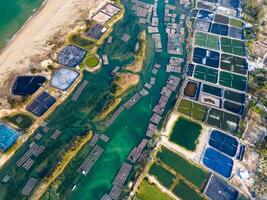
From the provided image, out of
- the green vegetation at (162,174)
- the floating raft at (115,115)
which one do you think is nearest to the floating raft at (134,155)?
the green vegetation at (162,174)

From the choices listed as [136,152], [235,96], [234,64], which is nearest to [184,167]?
[136,152]

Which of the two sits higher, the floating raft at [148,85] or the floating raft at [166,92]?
the floating raft at [148,85]

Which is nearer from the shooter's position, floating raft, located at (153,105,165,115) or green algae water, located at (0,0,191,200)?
green algae water, located at (0,0,191,200)

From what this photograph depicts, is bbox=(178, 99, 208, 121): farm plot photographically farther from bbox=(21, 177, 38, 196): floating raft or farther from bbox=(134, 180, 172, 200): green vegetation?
bbox=(21, 177, 38, 196): floating raft

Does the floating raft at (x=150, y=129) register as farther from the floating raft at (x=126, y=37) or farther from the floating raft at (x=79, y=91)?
the floating raft at (x=126, y=37)

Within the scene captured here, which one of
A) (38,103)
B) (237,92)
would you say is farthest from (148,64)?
(38,103)

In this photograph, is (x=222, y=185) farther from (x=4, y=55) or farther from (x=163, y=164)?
(x=4, y=55)

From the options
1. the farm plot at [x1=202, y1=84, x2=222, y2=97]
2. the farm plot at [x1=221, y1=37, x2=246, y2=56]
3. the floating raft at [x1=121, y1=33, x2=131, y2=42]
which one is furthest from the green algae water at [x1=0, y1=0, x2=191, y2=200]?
the farm plot at [x1=221, y1=37, x2=246, y2=56]
